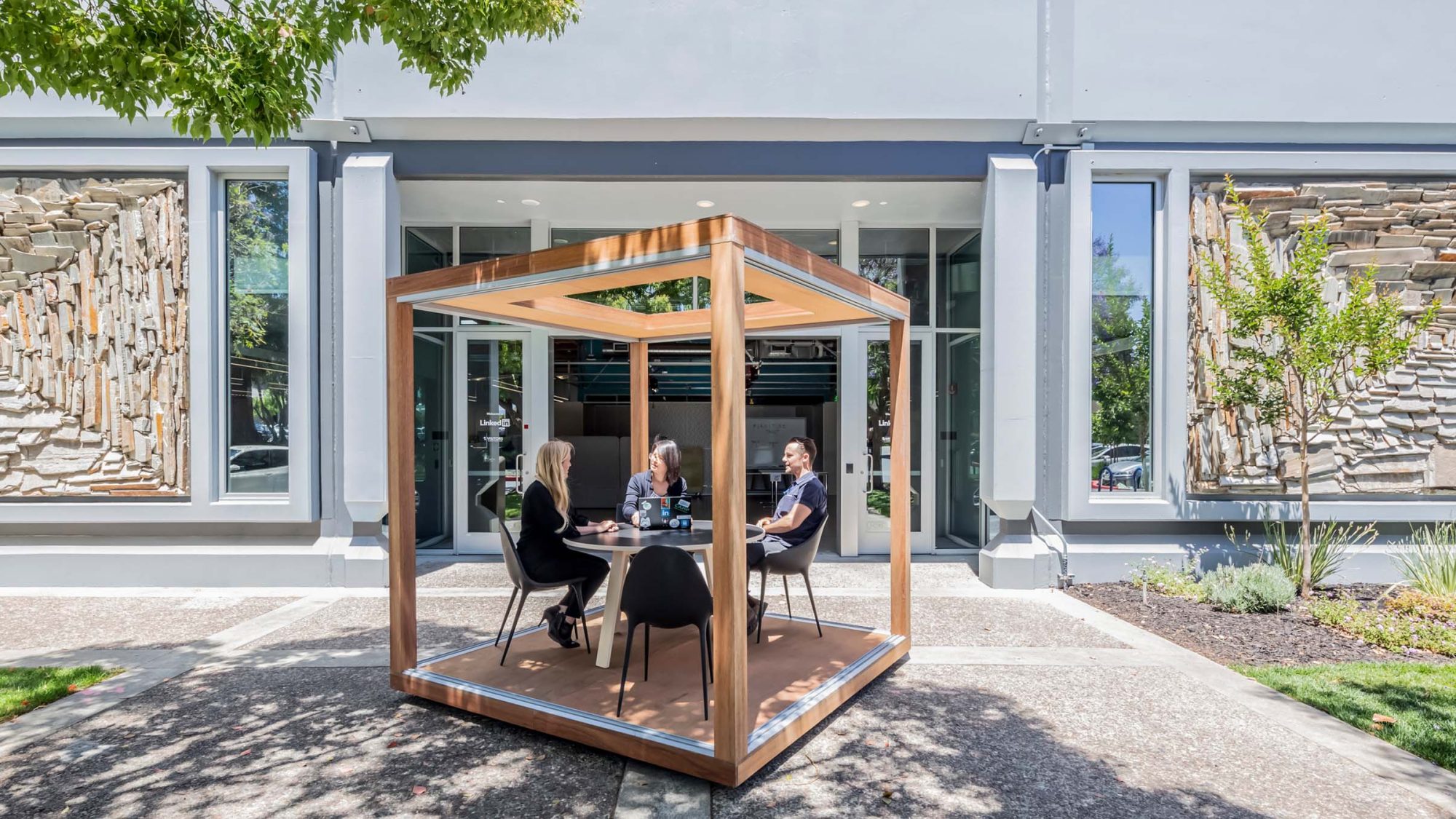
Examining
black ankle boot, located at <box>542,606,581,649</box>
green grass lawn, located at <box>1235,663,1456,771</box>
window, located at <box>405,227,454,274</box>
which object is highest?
window, located at <box>405,227,454,274</box>

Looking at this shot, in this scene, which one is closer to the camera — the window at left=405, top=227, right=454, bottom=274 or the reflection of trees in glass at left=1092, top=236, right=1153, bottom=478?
the reflection of trees in glass at left=1092, top=236, right=1153, bottom=478

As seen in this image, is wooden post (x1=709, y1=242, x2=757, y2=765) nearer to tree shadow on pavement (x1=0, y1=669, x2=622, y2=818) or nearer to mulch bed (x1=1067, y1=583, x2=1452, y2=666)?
tree shadow on pavement (x1=0, y1=669, x2=622, y2=818)

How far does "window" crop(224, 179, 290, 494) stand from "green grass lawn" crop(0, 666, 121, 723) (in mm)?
2590

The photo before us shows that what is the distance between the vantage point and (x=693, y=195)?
7258 mm

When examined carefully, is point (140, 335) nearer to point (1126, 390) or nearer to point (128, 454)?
point (128, 454)

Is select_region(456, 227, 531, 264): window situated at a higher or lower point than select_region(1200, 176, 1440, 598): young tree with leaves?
higher

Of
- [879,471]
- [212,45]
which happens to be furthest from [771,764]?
[879,471]

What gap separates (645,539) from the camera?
409 centimetres

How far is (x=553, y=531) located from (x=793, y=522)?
1.59m

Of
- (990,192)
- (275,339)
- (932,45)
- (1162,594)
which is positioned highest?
(932,45)

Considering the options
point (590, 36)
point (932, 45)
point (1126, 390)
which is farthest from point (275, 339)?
point (1126, 390)

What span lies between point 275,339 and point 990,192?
7.08 m

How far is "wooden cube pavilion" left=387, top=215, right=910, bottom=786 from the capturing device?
9.61 ft

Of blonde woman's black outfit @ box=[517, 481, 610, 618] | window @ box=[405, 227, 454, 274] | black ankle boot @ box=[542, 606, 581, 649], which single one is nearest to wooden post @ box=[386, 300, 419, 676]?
blonde woman's black outfit @ box=[517, 481, 610, 618]
